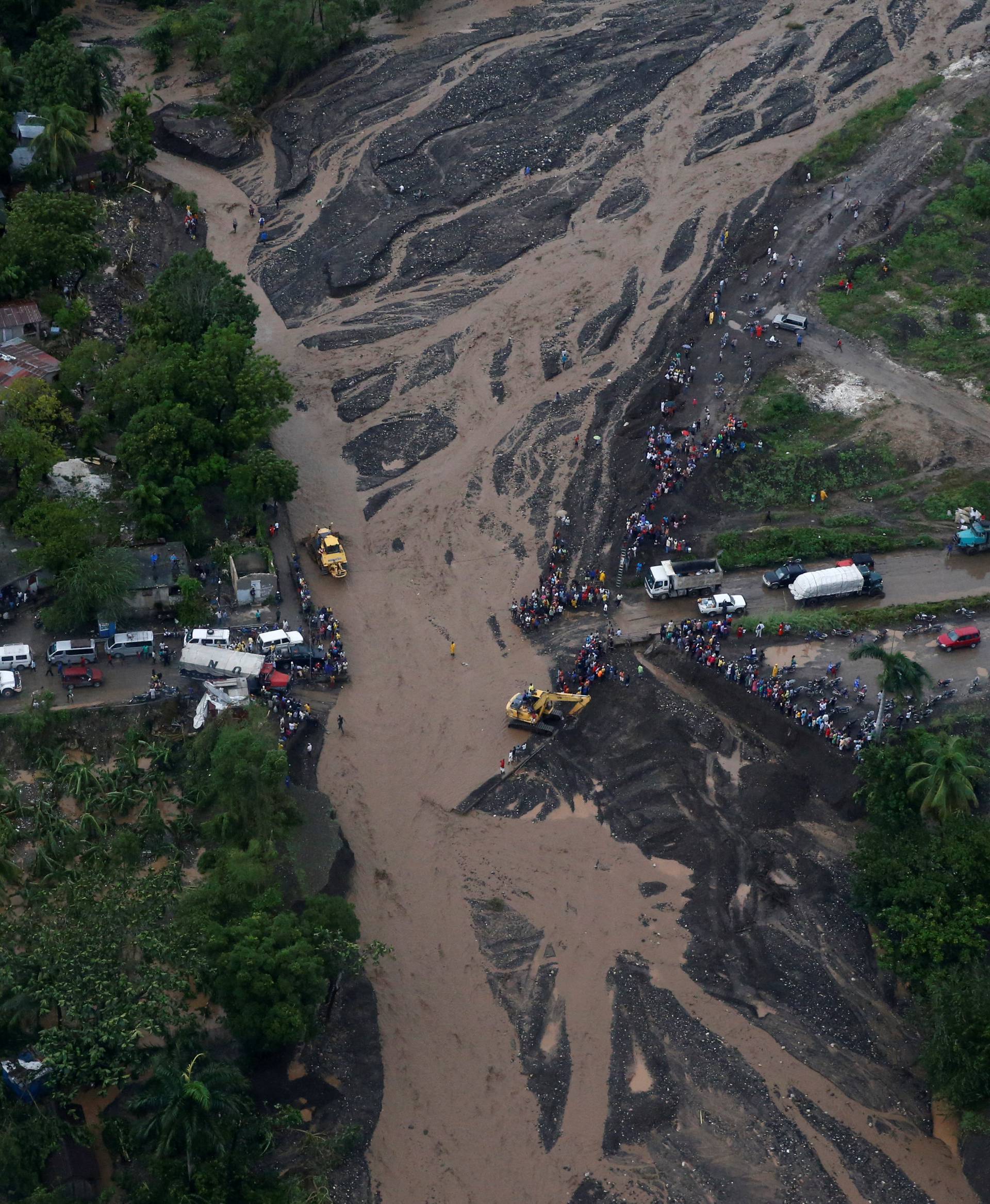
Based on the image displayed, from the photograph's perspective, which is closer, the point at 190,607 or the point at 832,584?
the point at 190,607

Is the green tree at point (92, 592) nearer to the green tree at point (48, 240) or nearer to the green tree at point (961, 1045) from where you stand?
the green tree at point (48, 240)

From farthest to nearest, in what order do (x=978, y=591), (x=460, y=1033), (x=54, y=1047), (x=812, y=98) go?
(x=812, y=98)
(x=978, y=591)
(x=460, y=1033)
(x=54, y=1047)

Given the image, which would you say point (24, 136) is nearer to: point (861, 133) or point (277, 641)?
point (277, 641)

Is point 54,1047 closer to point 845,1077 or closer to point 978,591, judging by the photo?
point 845,1077

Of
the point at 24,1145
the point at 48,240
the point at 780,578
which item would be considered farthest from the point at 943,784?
the point at 48,240

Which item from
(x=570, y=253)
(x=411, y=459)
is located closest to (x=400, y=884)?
(x=411, y=459)

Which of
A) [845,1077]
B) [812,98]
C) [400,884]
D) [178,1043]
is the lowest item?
[845,1077]

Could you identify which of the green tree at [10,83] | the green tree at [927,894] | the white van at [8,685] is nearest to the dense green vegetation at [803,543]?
the green tree at [927,894]
